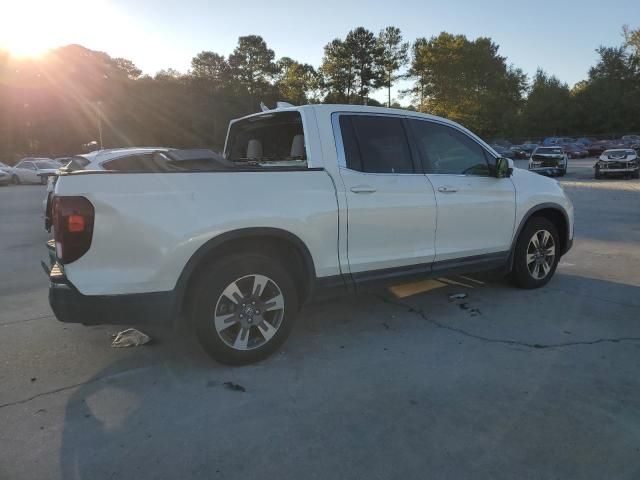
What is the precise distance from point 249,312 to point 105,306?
0.98 meters

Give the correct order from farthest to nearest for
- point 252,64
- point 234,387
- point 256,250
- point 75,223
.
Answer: point 252,64 < point 256,250 < point 234,387 < point 75,223

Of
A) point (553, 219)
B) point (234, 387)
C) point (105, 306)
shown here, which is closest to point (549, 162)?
point (553, 219)

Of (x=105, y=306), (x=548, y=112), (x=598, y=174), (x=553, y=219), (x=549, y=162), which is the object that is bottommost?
(x=105, y=306)

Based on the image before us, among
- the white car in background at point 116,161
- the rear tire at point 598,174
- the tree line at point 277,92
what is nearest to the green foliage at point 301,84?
the tree line at point 277,92

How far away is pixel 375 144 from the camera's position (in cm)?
428

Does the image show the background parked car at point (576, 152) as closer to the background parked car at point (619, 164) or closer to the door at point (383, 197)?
the background parked car at point (619, 164)

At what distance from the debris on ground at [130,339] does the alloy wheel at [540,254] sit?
4.01 meters

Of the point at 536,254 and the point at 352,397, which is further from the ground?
the point at 536,254

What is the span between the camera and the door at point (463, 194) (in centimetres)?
459

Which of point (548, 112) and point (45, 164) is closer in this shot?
point (45, 164)

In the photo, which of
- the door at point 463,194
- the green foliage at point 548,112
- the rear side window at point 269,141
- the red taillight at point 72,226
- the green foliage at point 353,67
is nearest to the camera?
the red taillight at point 72,226

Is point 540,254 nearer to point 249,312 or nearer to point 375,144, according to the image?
point 375,144

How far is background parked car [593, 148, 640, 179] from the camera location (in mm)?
23531

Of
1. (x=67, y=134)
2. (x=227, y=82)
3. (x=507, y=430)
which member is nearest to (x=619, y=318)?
(x=507, y=430)
